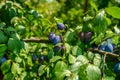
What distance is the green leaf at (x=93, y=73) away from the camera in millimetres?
1688

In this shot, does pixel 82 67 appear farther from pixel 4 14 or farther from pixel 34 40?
pixel 4 14

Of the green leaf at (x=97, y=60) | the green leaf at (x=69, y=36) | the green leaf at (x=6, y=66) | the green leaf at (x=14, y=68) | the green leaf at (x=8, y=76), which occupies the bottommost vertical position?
the green leaf at (x=8, y=76)

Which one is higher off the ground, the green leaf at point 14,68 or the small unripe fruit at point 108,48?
the small unripe fruit at point 108,48

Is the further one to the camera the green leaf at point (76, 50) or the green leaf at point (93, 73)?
the green leaf at point (76, 50)

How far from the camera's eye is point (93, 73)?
1693 mm

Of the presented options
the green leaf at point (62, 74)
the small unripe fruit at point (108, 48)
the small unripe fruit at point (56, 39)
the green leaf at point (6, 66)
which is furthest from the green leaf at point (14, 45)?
the small unripe fruit at point (108, 48)

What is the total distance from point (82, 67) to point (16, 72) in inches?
21.4

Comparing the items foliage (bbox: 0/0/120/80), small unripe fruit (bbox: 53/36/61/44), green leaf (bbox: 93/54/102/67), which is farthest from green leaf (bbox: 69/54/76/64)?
small unripe fruit (bbox: 53/36/61/44)

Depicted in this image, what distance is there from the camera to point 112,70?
205cm

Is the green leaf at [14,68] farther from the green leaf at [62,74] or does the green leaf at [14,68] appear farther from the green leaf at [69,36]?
the green leaf at [62,74]

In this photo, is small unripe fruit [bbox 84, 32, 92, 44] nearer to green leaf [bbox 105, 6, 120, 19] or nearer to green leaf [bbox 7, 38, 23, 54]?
green leaf [bbox 105, 6, 120, 19]

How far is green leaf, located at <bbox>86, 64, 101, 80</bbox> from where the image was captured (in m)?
1.69

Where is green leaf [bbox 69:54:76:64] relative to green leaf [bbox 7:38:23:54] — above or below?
below

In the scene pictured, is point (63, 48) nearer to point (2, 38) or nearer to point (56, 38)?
point (56, 38)
